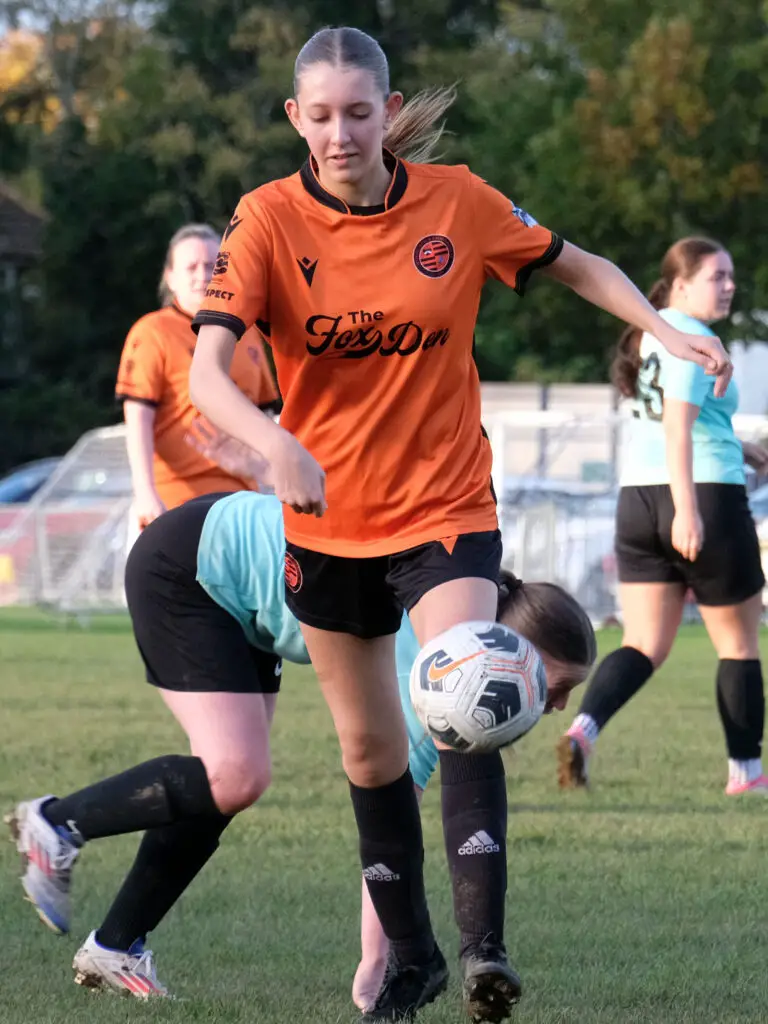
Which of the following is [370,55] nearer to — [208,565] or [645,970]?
[208,565]

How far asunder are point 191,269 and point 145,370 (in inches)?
16.1

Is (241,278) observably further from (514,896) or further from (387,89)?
(514,896)

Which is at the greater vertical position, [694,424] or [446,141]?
[446,141]

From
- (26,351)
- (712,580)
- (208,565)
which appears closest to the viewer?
(208,565)

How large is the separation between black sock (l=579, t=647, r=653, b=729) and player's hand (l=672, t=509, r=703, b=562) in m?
0.67

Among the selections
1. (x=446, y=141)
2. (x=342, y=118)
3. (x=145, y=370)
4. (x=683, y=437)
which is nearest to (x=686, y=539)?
(x=683, y=437)

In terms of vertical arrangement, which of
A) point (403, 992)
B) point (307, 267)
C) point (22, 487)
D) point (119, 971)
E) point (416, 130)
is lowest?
point (22, 487)

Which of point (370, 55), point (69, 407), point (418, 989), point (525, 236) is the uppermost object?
point (370, 55)

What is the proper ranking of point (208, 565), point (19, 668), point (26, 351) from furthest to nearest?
point (26, 351), point (19, 668), point (208, 565)

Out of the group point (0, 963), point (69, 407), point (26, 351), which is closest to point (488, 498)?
point (0, 963)

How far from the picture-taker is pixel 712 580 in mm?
8750

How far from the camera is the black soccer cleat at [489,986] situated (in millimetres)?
4191

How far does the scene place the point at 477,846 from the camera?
4395 millimetres

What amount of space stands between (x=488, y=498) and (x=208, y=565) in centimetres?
89
